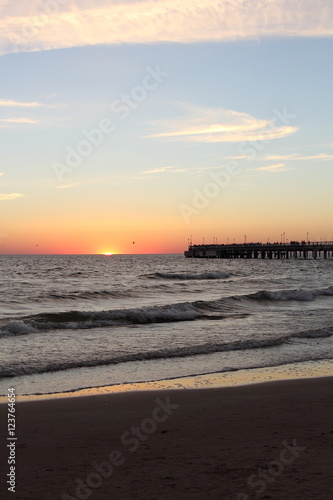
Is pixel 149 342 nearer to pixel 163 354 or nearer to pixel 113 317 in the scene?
pixel 163 354

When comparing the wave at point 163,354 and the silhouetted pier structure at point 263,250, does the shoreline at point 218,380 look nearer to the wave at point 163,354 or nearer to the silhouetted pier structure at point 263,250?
the wave at point 163,354

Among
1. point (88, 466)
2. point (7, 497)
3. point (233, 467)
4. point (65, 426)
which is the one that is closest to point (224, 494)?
point (233, 467)

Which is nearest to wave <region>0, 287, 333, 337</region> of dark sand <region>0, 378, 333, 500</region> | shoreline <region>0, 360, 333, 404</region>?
shoreline <region>0, 360, 333, 404</region>

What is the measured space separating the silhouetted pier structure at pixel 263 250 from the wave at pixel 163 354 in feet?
441

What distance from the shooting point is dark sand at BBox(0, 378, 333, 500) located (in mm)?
5461

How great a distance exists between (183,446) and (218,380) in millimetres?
4553

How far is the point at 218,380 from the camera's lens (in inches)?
442

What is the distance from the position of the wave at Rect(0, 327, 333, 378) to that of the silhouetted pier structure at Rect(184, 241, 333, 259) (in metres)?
135

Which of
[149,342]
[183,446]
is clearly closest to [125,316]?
[149,342]

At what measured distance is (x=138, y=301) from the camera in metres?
35.5

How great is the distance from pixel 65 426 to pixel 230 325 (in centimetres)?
1454

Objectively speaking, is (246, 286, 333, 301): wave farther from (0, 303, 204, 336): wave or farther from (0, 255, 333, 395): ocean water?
(0, 303, 204, 336): wave

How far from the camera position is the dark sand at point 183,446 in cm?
546

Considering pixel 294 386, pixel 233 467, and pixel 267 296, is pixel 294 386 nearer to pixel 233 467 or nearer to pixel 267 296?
pixel 233 467
